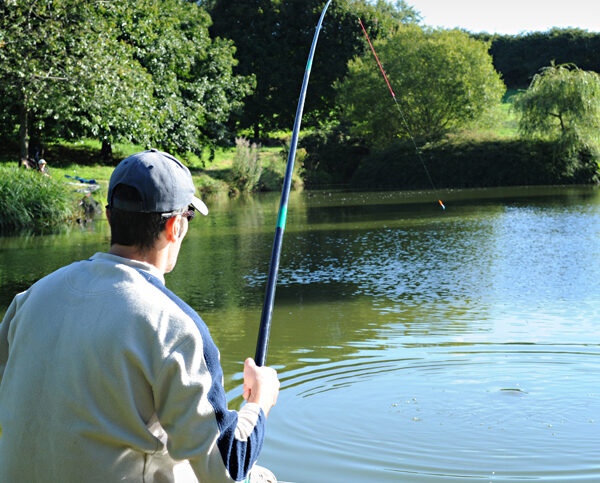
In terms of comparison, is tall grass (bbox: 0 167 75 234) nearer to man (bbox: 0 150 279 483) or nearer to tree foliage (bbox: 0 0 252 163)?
tree foliage (bbox: 0 0 252 163)

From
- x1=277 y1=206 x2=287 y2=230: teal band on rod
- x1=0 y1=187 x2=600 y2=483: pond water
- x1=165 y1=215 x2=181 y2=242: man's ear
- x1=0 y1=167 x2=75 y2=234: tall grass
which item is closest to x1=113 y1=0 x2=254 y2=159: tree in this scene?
x1=0 y1=167 x2=75 y2=234: tall grass

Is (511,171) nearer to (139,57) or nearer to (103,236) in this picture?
(139,57)

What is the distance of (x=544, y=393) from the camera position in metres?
5.07

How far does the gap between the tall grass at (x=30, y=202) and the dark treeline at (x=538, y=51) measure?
1310 inches

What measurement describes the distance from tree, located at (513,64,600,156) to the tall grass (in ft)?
66.3

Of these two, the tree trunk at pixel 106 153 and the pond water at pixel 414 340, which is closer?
the pond water at pixel 414 340

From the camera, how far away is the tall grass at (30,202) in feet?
57.7

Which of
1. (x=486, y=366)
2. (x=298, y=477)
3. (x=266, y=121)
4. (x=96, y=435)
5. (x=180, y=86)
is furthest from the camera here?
(x=266, y=121)

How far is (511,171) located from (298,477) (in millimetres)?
29432

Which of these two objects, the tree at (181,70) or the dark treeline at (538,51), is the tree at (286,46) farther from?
the dark treeline at (538,51)

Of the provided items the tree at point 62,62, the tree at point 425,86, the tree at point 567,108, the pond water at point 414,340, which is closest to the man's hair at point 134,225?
the pond water at point 414,340

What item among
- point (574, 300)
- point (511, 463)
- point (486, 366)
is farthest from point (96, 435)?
point (574, 300)

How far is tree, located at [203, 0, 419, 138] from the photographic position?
145 feet

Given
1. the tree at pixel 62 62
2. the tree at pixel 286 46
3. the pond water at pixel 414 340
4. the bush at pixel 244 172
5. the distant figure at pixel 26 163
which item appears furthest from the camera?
the tree at pixel 286 46
